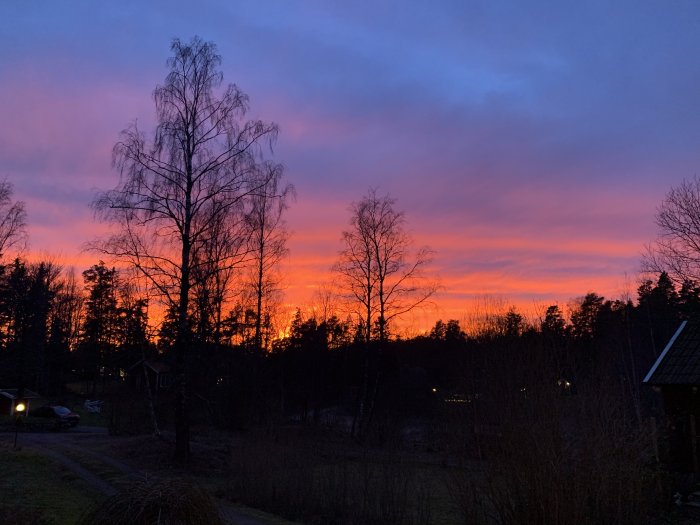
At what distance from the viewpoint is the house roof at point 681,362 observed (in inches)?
648

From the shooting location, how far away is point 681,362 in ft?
56.0

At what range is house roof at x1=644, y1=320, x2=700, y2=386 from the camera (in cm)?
1645

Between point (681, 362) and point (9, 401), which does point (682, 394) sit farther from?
point (9, 401)

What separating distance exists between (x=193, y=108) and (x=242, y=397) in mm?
17658

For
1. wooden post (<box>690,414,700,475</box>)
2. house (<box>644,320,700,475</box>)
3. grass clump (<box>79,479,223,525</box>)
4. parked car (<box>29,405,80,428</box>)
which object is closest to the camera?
grass clump (<box>79,479,223,525</box>)

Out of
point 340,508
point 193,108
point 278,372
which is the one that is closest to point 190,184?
point 193,108

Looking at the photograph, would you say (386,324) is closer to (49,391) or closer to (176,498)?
(176,498)

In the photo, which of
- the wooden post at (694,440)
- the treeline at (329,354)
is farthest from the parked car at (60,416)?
the wooden post at (694,440)

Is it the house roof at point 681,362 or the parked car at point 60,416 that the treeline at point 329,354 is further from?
the parked car at point 60,416

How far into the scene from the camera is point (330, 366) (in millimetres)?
46438

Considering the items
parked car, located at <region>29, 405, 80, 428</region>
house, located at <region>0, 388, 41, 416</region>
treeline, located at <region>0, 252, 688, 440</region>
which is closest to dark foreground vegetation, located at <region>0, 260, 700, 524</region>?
treeline, located at <region>0, 252, 688, 440</region>

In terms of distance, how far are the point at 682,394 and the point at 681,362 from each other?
0.91 meters

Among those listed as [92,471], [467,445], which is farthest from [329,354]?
[467,445]

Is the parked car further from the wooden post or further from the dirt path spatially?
the wooden post
